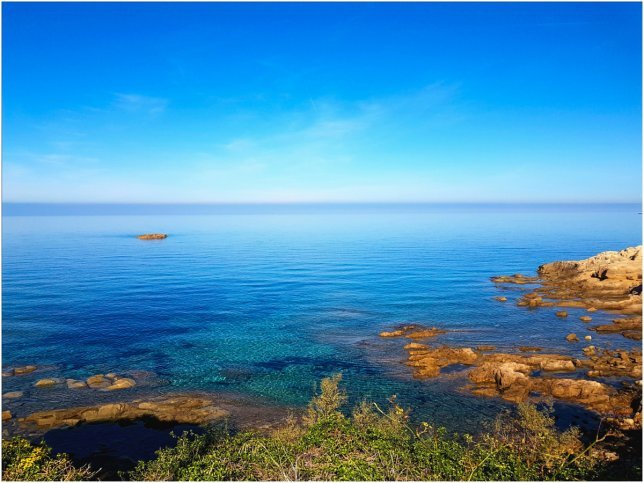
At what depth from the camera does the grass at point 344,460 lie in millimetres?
14973

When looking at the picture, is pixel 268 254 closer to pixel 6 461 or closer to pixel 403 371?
pixel 403 371

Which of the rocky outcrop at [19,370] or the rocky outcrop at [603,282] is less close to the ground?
the rocky outcrop at [603,282]

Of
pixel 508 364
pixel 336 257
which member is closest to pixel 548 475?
pixel 508 364

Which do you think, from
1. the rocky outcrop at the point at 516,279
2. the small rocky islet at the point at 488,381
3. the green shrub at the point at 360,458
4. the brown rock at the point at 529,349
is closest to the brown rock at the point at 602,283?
the rocky outcrop at the point at 516,279

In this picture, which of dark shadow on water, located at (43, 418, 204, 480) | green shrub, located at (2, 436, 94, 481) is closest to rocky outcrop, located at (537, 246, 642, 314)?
dark shadow on water, located at (43, 418, 204, 480)

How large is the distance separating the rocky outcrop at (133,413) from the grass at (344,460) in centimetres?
506

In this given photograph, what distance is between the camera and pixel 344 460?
16.0 metres

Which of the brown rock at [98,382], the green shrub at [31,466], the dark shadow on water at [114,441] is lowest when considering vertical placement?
the dark shadow on water at [114,441]

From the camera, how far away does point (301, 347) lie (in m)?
35.0

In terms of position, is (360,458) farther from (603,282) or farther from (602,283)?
(603,282)

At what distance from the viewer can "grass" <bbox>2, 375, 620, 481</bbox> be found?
14973mm

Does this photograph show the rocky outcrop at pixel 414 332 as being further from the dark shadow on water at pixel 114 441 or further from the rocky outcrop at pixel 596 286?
the dark shadow on water at pixel 114 441

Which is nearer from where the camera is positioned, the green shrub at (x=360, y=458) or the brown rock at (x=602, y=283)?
the green shrub at (x=360, y=458)

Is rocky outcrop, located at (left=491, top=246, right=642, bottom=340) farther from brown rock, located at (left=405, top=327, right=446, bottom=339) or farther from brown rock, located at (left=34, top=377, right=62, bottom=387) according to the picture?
brown rock, located at (left=34, top=377, right=62, bottom=387)
